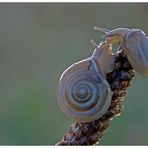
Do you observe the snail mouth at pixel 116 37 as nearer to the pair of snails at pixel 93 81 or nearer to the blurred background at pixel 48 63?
the pair of snails at pixel 93 81

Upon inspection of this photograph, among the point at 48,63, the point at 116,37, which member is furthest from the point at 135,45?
the point at 48,63

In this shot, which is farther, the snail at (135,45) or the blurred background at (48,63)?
the blurred background at (48,63)

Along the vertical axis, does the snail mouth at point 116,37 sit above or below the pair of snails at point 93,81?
above

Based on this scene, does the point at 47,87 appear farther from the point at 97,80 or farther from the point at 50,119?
the point at 97,80

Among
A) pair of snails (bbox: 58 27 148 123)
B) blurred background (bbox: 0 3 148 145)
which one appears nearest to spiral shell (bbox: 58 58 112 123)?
pair of snails (bbox: 58 27 148 123)

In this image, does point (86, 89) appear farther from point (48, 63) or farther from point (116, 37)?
point (48, 63)

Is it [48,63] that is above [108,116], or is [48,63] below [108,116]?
below

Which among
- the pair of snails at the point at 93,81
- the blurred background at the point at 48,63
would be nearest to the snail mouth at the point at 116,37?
the pair of snails at the point at 93,81
